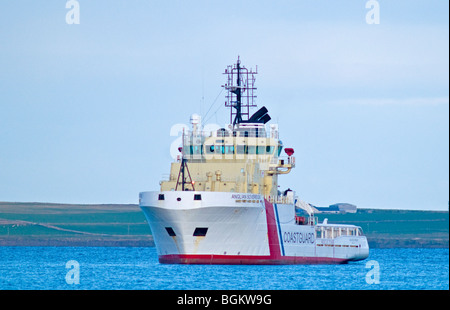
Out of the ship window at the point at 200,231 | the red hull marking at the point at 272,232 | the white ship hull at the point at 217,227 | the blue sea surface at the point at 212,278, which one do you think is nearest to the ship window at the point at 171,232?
the white ship hull at the point at 217,227

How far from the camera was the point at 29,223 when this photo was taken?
18412 cm

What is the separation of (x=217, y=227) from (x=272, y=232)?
5.76 metres

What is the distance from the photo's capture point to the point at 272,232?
76.4 metres

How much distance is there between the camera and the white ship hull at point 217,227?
7081cm

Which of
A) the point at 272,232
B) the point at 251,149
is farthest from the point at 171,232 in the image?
the point at 251,149

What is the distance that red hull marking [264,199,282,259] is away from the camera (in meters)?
75.9

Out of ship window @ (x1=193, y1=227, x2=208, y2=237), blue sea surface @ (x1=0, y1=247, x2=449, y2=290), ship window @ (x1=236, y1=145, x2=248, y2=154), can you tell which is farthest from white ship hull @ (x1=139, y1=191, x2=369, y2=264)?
ship window @ (x1=236, y1=145, x2=248, y2=154)

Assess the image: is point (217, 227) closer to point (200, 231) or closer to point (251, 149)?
point (200, 231)

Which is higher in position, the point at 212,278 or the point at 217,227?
the point at 217,227

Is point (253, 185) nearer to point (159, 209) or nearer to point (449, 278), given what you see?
point (159, 209)

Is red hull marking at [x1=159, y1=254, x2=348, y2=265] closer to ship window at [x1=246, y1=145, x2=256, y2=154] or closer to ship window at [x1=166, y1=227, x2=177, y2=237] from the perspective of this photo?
ship window at [x1=166, y1=227, x2=177, y2=237]
